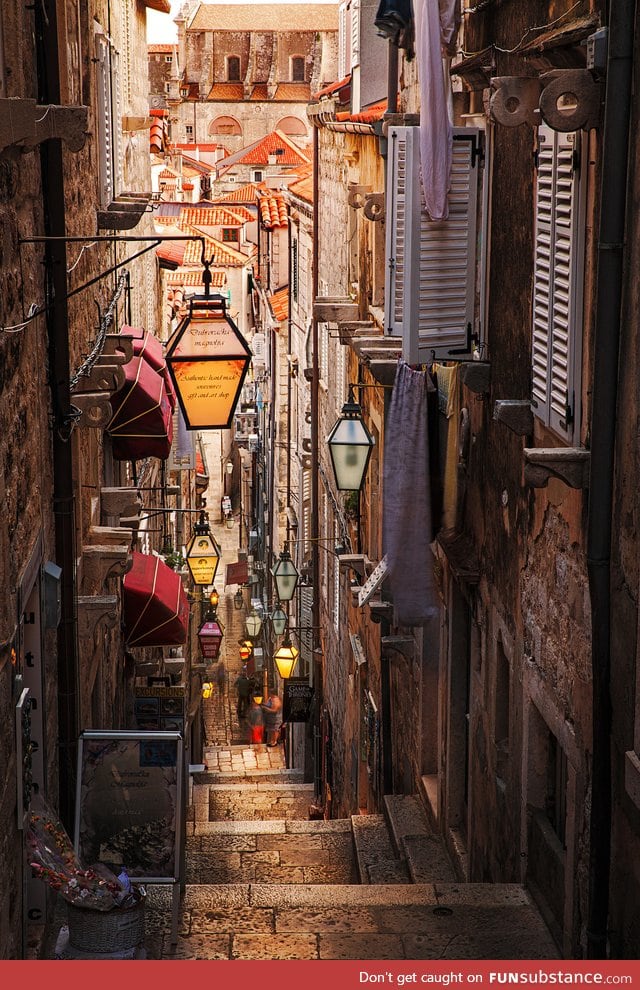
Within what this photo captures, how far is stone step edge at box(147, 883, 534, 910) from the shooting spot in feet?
29.3

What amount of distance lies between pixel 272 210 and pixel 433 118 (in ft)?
91.5

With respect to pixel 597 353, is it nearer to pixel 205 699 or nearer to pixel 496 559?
pixel 496 559

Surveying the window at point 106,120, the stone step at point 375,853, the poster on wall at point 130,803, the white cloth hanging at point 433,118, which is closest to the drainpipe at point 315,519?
the window at point 106,120

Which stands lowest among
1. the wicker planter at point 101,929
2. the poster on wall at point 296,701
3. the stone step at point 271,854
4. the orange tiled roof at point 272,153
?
the poster on wall at point 296,701

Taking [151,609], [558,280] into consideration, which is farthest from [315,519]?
[558,280]

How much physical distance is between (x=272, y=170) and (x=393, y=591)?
66.8 meters

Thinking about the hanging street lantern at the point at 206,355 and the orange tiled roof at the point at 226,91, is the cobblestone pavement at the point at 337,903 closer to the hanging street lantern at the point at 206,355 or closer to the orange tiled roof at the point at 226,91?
the hanging street lantern at the point at 206,355

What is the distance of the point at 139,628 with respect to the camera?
14562mm

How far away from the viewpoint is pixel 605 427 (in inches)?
249

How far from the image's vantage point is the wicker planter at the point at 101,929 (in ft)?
23.6

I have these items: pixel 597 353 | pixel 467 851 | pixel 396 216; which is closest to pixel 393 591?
pixel 467 851

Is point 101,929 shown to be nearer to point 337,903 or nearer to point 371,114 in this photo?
point 337,903

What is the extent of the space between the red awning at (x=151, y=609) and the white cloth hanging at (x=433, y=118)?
6157mm

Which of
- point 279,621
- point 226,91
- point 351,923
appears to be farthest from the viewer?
point 226,91
